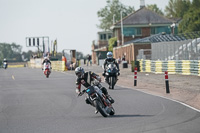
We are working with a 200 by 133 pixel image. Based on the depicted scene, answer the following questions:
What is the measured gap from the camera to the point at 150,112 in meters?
12.8

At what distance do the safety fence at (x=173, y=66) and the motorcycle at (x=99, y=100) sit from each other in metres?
17.7

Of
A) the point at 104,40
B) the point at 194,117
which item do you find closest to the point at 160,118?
the point at 194,117

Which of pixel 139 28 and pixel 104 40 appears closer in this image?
pixel 139 28

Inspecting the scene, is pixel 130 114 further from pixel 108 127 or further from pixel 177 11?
pixel 177 11

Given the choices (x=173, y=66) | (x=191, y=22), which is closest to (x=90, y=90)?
(x=173, y=66)

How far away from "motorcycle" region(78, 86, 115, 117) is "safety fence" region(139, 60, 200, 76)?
58.0 feet

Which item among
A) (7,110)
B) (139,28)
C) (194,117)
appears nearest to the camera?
(194,117)

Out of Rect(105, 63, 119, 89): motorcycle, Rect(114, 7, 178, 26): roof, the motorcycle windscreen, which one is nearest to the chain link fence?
Rect(105, 63, 119, 89): motorcycle

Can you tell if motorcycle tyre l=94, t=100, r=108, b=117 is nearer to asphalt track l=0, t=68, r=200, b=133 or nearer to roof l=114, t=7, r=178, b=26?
asphalt track l=0, t=68, r=200, b=133

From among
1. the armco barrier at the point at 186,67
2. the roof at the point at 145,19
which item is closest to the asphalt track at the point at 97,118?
the armco barrier at the point at 186,67

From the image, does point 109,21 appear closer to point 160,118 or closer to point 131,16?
point 131,16

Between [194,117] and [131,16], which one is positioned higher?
[131,16]

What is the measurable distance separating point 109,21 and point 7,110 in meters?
110

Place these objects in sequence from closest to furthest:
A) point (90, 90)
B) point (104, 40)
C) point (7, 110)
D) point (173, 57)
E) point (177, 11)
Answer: point (90, 90), point (7, 110), point (173, 57), point (104, 40), point (177, 11)
